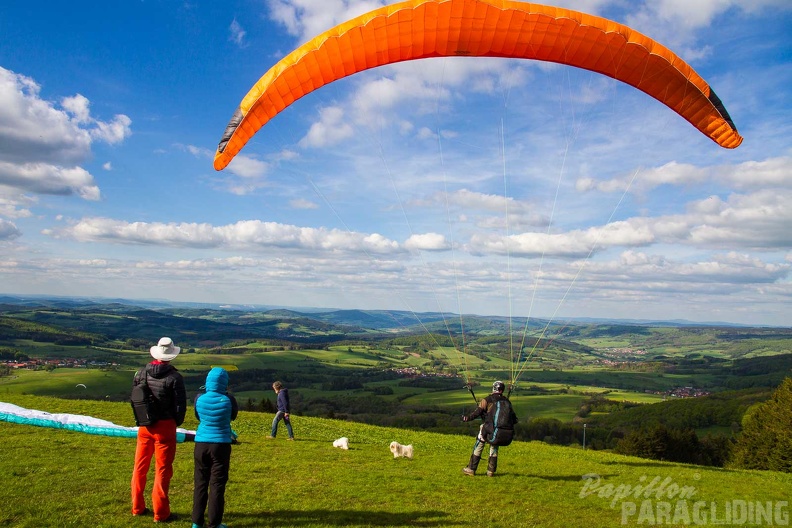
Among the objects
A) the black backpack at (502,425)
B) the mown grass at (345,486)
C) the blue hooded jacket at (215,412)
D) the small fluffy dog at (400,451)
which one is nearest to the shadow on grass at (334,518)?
the mown grass at (345,486)

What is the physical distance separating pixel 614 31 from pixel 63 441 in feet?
47.9

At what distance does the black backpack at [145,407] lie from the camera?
5.66 meters

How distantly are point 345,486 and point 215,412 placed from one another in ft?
11.3

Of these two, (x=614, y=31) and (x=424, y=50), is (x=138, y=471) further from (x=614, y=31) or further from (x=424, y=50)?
(x=614, y=31)

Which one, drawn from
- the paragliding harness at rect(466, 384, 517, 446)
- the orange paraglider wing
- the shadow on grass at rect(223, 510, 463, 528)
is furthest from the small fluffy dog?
the orange paraglider wing

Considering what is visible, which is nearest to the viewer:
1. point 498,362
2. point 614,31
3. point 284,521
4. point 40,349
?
point 284,521

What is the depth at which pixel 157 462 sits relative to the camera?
227 inches

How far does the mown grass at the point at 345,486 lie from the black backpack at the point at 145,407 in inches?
51.6

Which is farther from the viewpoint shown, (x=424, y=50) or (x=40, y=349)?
(x=40, y=349)

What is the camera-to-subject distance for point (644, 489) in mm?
9477

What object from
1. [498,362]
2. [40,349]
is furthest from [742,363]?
[40,349]

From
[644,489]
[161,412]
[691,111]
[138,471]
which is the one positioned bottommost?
[644,489]

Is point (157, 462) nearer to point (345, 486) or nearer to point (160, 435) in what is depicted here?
point (160, 435)

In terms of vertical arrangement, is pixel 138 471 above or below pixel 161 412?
below
